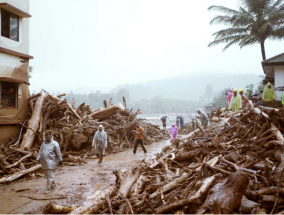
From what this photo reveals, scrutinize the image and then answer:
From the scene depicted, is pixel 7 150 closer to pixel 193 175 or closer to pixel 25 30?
pixel 25 30

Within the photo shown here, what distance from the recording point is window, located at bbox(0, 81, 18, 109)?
1003 cm

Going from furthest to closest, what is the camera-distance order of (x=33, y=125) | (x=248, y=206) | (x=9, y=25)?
1. (x=33, y=125)
2. (x=9, y=25)
3. (x=248, y=206)

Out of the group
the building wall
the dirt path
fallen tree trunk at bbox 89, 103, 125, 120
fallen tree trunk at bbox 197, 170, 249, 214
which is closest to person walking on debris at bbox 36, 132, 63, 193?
the dirt path

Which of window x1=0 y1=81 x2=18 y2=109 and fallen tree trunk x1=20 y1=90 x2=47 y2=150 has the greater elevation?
window x1=0 y1=81 x2=18 y2=109

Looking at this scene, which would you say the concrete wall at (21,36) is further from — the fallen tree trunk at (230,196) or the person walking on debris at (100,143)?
the fallen tree trunk at (230,196)

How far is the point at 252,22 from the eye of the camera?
21.5 meters

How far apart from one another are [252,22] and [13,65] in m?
21.4

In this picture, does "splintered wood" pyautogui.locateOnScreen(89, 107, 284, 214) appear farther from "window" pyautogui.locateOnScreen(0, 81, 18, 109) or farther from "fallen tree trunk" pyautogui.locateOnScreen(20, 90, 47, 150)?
"window" pyautogui.locateOnScreen(0, 81, 18, 109)

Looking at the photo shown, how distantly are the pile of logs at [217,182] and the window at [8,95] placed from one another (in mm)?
7759

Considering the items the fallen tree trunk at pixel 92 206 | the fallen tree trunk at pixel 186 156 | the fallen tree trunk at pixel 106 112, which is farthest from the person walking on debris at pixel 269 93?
the fallen tree trunk at pixel 92 206

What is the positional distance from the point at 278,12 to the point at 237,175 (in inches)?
915

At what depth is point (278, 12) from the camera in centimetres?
2048

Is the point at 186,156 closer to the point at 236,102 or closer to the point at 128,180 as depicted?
the point at 128,180

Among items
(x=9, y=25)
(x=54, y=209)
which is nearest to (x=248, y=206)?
(x=54, y=209)
